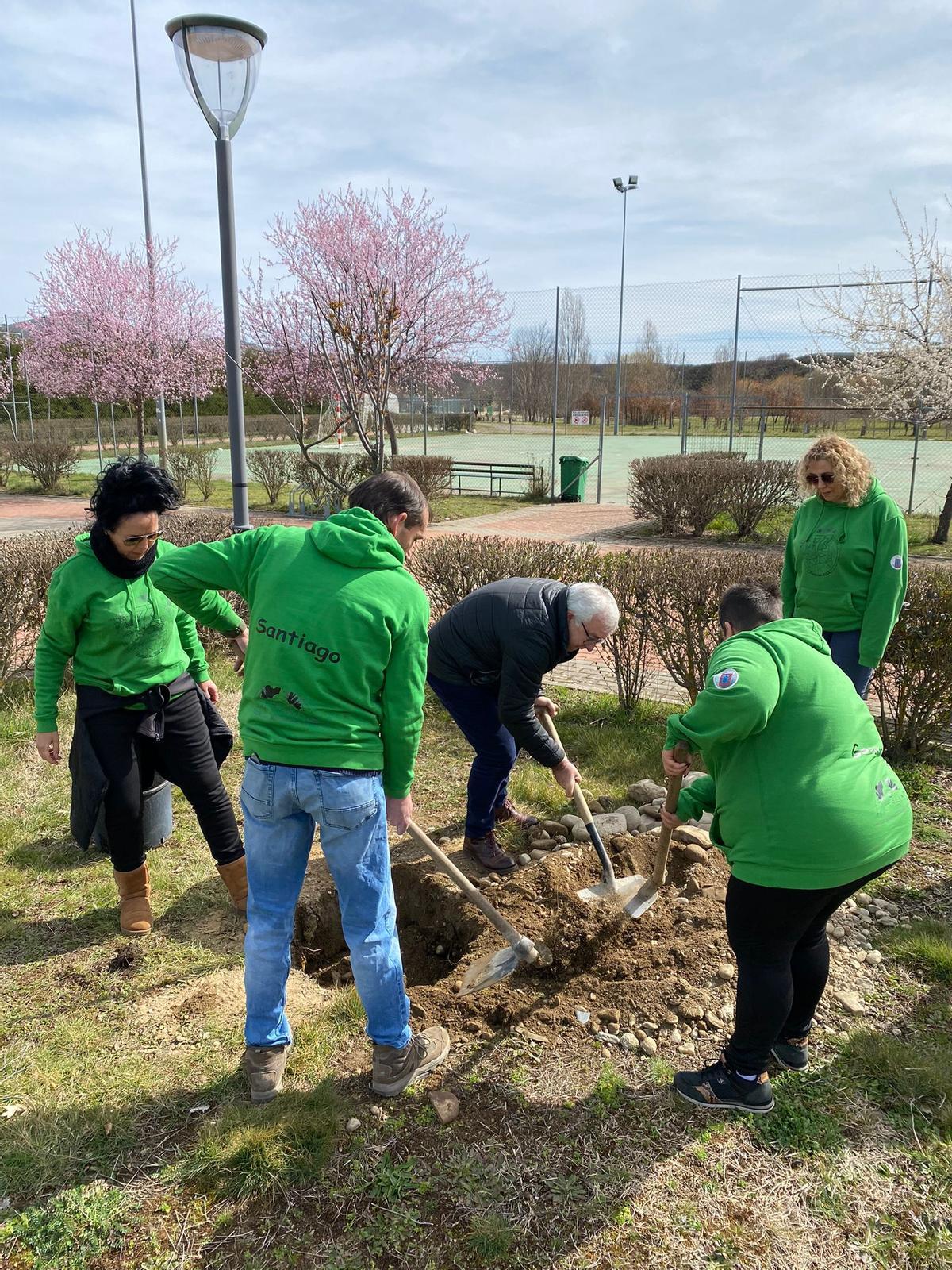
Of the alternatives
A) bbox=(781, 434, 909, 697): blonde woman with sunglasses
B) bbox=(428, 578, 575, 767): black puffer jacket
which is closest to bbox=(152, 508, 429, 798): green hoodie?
bbox=(428, 578, 575, 767): black puffer jacket

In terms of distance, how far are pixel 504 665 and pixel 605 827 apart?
113 centimetres

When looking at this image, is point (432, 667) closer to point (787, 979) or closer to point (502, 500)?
point (787, 979)

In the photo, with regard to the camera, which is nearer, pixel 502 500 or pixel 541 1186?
pixel 541 1186

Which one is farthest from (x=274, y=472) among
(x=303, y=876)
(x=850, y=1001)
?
(x=850, y=1001)

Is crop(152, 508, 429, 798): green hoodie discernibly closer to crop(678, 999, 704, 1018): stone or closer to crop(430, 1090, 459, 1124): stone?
crop(430, 1090, 459, 1124): stone

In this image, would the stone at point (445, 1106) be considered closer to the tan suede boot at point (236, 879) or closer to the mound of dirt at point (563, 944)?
the mound of dirt at point (563, 944)

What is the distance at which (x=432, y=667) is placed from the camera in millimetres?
3578

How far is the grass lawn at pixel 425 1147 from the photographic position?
79.0 inches

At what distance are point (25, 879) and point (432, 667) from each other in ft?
6.17

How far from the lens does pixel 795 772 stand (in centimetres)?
206

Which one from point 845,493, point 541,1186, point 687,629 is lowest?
point 541,1186

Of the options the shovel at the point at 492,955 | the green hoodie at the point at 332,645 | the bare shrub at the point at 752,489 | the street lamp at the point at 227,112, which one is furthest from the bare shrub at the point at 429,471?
the green hoodie at the point at 332,645

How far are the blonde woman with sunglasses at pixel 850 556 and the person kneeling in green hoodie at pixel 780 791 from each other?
1.60m

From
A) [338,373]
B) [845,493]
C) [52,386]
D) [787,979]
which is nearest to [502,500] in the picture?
[338,373]
